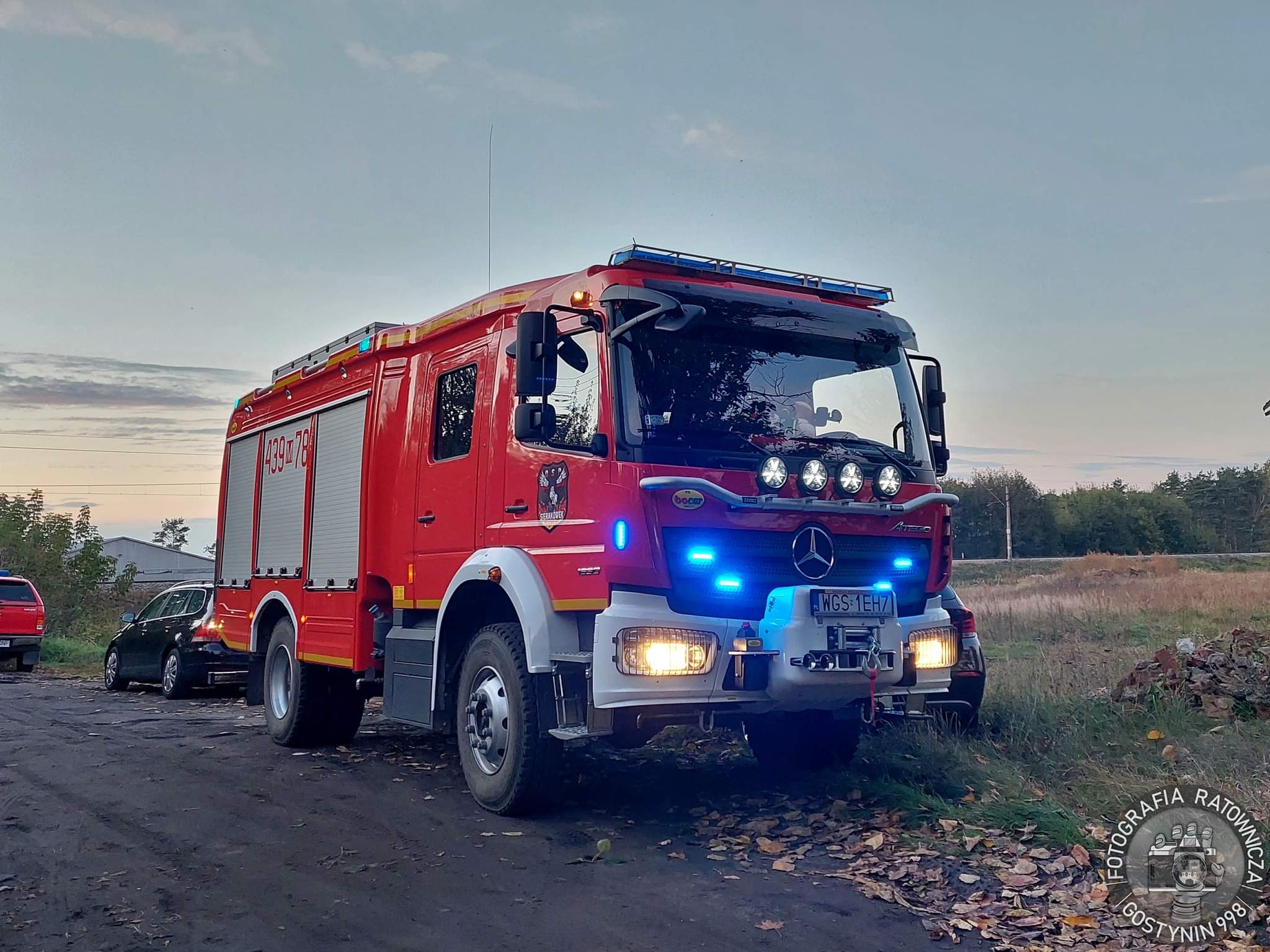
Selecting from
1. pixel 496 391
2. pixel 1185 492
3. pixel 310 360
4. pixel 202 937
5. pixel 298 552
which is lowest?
pixel 202 937

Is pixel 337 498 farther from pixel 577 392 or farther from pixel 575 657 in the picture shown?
pixel 575 657

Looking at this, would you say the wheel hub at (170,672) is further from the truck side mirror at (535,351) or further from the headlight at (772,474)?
the headlight at (772,474)

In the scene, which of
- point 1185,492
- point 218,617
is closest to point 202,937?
point 218,617

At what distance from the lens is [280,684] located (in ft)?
32.0

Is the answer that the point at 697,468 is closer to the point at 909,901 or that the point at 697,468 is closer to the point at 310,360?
the point at 909,901

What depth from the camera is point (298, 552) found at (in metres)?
9.47

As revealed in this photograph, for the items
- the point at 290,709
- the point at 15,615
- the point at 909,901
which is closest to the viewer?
the point at 909,901

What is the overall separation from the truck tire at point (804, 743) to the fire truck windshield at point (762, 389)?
75.2 inches

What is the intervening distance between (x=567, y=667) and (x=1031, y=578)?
32.2 metres

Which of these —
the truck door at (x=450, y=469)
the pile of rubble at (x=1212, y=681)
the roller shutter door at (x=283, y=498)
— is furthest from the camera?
the roller shutter door at (x=283, y=498)

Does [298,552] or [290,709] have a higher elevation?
[298,552]

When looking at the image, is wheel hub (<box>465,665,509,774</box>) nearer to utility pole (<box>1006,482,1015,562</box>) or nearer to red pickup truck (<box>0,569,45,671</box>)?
red pickup truck (<box>0,569,45,671</box>)

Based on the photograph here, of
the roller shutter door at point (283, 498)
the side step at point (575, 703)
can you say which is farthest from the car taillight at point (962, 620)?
the roller shutter door at point (283, 498)

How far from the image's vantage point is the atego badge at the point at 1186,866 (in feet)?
14.7
